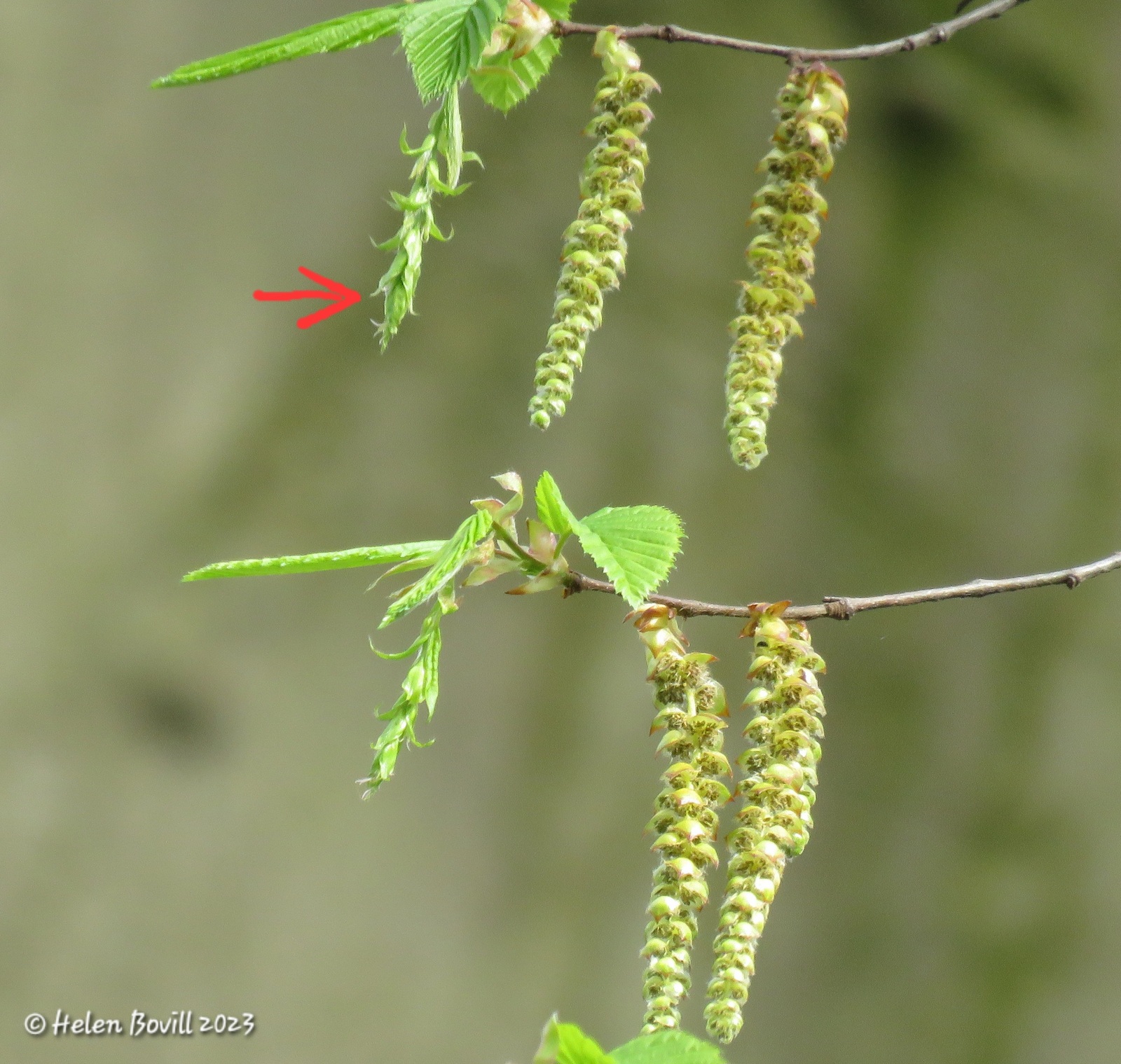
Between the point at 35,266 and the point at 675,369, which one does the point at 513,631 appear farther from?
the point at 35,266

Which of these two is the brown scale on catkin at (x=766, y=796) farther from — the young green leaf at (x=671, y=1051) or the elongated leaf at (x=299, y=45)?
the elongated leaf at (x=299, y=45)

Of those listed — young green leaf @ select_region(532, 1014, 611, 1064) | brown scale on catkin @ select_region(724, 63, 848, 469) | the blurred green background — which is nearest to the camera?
young green leaf @ select_region(532, 1014, 611, 1064)

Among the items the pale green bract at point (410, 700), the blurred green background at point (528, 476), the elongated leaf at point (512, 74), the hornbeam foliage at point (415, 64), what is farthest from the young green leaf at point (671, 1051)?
the blurred green background at point (528, 476)

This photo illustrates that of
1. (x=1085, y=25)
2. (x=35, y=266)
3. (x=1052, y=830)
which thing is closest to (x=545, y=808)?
(x=1052, y=830)

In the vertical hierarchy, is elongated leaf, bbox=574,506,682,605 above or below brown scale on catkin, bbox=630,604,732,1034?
above

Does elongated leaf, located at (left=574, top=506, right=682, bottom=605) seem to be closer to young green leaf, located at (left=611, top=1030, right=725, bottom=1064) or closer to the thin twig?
the thin twig

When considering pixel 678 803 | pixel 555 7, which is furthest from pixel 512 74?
pixel 678 803

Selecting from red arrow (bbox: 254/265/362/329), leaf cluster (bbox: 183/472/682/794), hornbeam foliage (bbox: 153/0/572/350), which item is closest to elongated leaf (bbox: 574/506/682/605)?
leaf cluster (bbox: 183/472/682/794)
